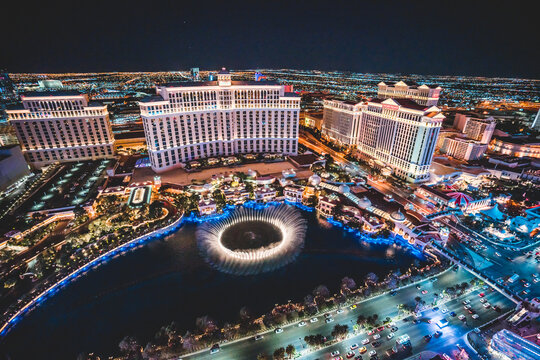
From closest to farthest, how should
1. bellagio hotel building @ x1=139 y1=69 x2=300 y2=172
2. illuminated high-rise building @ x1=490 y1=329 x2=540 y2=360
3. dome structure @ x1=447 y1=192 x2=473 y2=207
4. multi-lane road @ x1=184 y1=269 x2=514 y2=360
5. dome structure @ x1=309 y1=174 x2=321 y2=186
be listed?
illuminated high-rise building @ x1=490 y1=329 x2=540 y2=360, multi-lane road @ x1=184 y1=269 x2=514 y2=360, dome structure @ x1=447 y1=192 x2=473 y2=207, dome structure @ x1=309 y1=174 x2=321 y2=186, bellagio hotel building @ x1=139 y1=69 x2=300 y2=172

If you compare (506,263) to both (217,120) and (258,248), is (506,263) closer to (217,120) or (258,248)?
(258,248)

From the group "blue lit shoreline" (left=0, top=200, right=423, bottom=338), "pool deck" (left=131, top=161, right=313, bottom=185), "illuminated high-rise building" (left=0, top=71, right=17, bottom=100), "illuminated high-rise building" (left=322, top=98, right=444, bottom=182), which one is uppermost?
"illuminated high-rise building" (left=0, top=71, right=17, bottom=100)

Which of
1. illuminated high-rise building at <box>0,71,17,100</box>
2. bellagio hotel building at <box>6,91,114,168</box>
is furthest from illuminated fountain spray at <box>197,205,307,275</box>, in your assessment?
illuminated high-rise building at <box>0,71,17,100</box>

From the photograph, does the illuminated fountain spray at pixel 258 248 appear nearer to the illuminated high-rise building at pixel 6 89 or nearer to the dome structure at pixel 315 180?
the dome structure at pixel 315 180

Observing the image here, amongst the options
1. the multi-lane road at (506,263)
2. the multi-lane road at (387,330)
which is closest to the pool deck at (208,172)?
the multi-lane road at (506,263)

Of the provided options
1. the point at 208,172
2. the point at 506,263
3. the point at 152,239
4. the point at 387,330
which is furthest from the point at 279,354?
the point at 208,172

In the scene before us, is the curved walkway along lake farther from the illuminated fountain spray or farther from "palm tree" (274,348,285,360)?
"palm tree" (274,348,285,360)

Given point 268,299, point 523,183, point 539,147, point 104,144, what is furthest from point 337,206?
point 539,147
